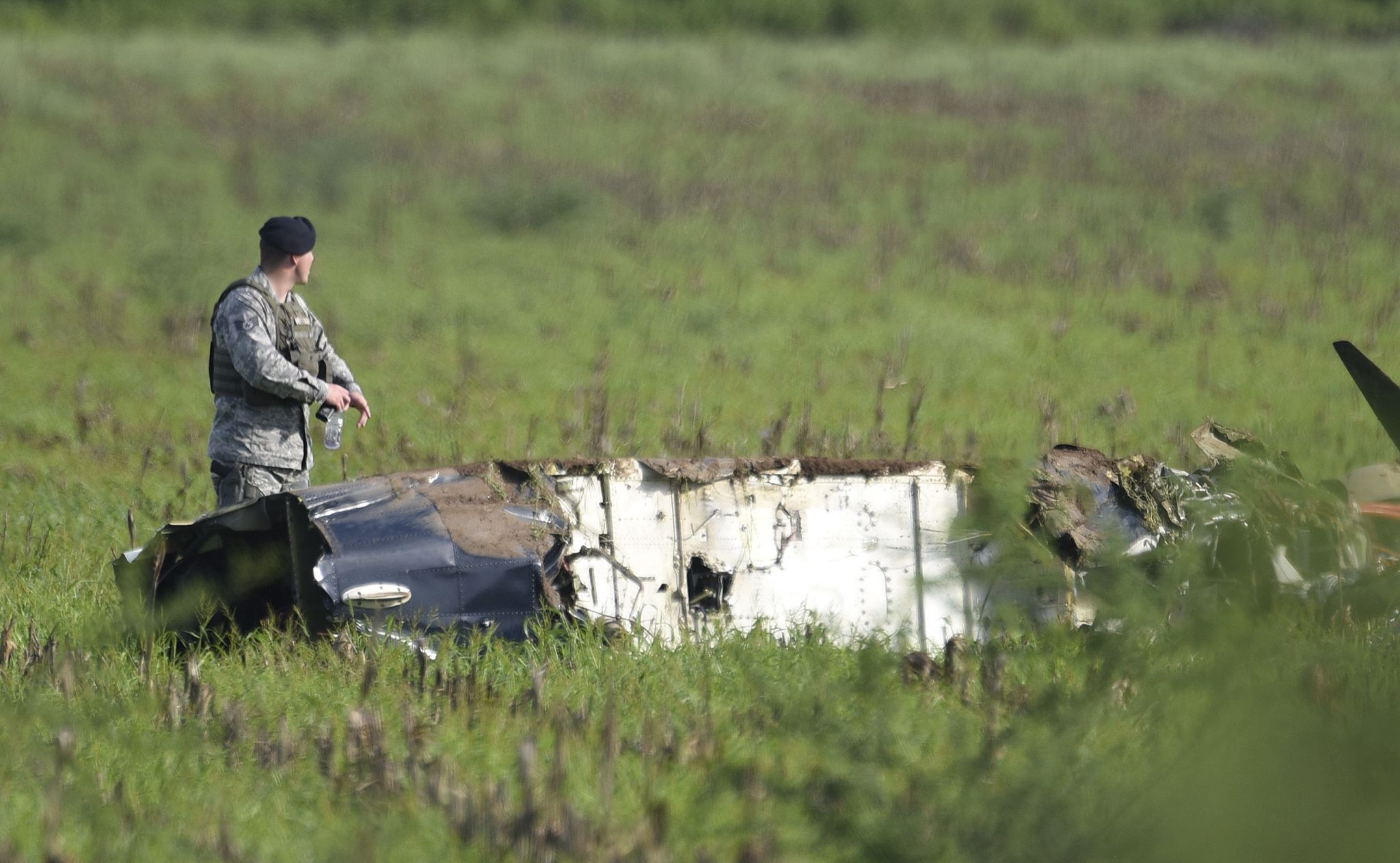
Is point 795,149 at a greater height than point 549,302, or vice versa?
point 795,149

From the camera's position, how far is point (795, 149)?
73.2ft

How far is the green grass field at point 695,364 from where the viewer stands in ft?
10.7

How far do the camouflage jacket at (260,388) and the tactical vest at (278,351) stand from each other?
2 cm

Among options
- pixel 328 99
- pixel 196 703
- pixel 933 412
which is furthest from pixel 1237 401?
pixel 328 99

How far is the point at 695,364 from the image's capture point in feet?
38.2

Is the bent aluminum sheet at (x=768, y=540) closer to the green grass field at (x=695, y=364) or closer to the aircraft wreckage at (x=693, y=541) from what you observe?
the aircraft wreckage at (x=693, y=541)

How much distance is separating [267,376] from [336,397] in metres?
0.30

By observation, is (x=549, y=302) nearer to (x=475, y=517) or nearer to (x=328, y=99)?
(x=475, y=517)

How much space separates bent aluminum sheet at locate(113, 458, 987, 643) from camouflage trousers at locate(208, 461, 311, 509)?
0.65m

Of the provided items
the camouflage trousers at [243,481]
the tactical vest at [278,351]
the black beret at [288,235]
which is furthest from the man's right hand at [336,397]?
the black beret at [288,235]

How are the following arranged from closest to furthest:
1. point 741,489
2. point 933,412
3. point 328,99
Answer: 1. point 741,489
2. point 933,412
3. point 328,99

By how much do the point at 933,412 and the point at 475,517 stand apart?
5.90m

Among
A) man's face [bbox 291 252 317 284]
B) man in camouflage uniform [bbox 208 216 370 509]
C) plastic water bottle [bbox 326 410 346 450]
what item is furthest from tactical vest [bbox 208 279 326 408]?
plastic water bottle [bbox 326 410 346 450]

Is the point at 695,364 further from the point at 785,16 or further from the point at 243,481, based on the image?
the point at 785,16
